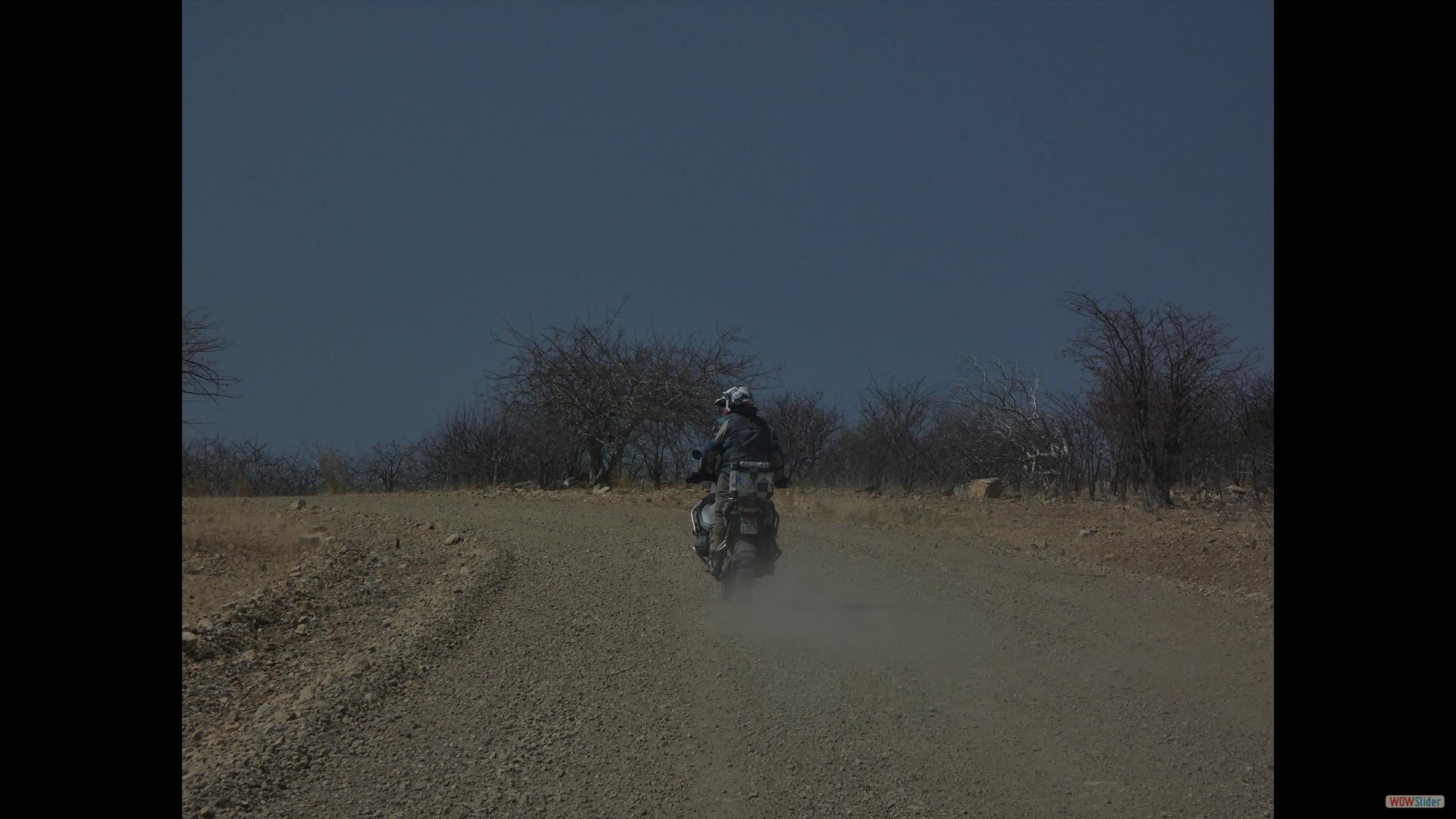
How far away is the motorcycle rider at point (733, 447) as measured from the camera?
10008 millimetres

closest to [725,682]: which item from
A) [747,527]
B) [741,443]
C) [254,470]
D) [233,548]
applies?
[747,527]

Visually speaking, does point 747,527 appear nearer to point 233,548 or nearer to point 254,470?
point 233,548

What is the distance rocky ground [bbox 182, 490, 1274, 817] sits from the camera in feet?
16.3

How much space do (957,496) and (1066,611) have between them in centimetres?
1481

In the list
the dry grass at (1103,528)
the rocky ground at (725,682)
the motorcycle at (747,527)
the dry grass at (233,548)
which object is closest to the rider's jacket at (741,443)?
the motorcycle at (747,527)

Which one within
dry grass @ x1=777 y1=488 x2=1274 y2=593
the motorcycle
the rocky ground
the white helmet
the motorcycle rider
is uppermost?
the white helmet
